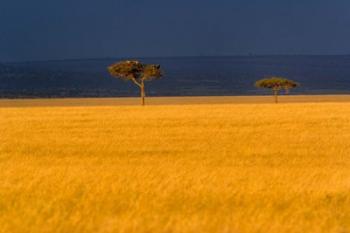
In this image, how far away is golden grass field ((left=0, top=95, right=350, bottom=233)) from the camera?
895cm

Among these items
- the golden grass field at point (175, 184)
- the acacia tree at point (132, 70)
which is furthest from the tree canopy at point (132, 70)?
the golden grass field at point (175, 184)

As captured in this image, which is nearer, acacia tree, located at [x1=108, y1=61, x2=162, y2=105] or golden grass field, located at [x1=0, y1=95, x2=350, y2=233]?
golden grass field, located at [x1=0, y1=95, x2=350, y2=233]

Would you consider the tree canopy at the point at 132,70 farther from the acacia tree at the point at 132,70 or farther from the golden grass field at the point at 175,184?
the golden grass field at the point at 175,184

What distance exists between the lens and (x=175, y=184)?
1178 cm

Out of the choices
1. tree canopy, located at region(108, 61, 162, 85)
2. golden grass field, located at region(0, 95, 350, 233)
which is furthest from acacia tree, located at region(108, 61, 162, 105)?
golden grass field, located at region(0, 95, 350, 233)

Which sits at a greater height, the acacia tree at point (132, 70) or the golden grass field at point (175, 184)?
the acacia tree at point (132, 70)

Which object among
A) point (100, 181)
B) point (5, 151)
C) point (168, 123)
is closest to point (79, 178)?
point (100, 181)

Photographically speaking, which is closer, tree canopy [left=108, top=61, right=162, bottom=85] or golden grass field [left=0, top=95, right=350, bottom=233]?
golden grass field [left=0, top=95, right=350, bottom=233]

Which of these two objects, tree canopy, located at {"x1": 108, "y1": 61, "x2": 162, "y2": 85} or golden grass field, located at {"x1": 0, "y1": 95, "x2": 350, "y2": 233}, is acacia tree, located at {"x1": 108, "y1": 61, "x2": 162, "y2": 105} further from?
golden grass field, located at {"x1": 0, "y1": 95, "x2": 350, "y2": 233}

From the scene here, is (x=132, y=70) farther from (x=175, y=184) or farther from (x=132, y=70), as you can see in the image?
(x=175, y=184)

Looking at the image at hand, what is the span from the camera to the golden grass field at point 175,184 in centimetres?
895

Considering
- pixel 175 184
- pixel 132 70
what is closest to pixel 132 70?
pixel 132 70

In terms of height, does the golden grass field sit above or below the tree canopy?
below

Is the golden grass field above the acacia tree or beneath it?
beneath
